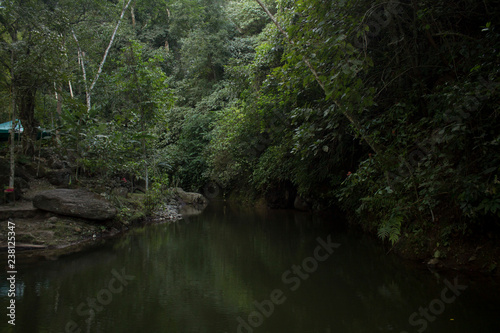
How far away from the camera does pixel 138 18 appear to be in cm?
2388

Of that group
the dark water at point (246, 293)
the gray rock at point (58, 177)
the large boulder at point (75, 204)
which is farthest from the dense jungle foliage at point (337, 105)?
the large boulder at point (75, 204)

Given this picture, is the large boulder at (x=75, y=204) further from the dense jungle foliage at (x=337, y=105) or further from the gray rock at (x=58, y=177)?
the gray rock at (x=58, y=177)

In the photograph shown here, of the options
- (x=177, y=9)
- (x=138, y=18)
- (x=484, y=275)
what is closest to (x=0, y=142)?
(x=484, y=275)

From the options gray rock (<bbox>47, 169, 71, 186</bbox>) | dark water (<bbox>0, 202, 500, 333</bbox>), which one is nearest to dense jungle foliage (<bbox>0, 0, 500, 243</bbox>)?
gray rock (<bbox>47, 169, 71, 186</bbox>)

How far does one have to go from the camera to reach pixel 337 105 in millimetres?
4668

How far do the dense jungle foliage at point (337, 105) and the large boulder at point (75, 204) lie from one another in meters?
1.43

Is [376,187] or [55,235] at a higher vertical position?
[376,187]

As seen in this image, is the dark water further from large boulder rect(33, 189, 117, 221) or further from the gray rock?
the gray rock

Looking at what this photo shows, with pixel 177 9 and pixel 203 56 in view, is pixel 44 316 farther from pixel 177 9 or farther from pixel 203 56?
pixel 177 9

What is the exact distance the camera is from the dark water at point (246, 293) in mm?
3059

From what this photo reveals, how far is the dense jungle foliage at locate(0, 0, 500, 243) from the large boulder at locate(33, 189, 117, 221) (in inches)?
56.5

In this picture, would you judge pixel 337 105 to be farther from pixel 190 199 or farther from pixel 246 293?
pixel 190 199

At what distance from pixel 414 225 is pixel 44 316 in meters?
4.66

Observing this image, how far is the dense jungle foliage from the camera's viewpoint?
3879 millimetres
